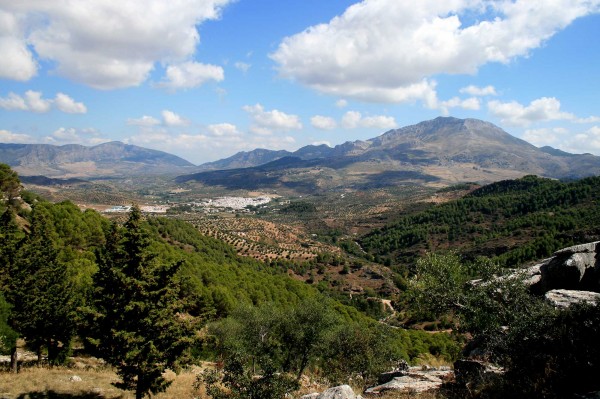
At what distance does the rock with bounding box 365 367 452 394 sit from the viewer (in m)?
20.1

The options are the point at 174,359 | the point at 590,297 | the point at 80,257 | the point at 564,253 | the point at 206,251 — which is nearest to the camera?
Result: the point at 590,297

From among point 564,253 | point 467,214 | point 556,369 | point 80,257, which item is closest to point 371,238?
point 467,214

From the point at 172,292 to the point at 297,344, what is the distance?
16068 millimetres

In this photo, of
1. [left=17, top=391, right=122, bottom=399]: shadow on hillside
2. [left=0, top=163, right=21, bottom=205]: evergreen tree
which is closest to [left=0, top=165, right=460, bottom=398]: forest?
[left=17, top=391, right=122, bottom=399]: shadow on hillside

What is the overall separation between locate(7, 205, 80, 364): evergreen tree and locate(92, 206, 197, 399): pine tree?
33.9 feet

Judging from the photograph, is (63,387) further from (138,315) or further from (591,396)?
(591,396)

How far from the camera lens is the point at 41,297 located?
1174 inches

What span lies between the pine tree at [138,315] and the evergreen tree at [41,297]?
10.3 metres

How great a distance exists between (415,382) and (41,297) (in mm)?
28695

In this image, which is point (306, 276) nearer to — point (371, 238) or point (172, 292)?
point (371, 238)

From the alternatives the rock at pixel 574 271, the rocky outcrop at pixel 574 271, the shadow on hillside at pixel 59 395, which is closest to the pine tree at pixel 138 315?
the shadow on hillside at pixel 59 395

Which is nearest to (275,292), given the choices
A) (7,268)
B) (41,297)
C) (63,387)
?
(41,297)

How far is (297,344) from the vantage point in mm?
33656

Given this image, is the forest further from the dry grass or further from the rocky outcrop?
the rocky outcrop
